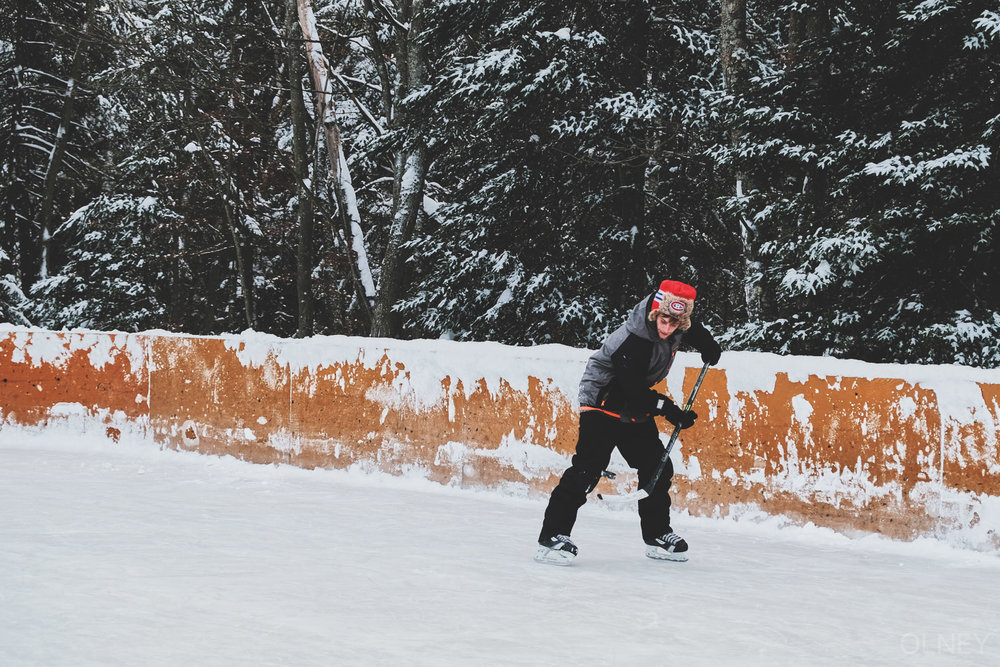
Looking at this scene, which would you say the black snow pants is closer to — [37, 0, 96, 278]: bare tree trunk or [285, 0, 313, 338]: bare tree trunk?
[285, 0, 313, 338]: bare tree trunk

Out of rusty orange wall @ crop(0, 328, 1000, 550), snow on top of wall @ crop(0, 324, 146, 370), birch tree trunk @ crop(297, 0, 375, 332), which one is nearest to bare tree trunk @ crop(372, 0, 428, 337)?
birch tree trunk @ crop(297, 0, 375, 332)

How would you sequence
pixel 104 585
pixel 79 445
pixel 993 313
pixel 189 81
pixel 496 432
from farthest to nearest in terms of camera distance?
pixel 189 81, pixel 993 313, pixel 79 445, pixel 496 432, pixel 104 585

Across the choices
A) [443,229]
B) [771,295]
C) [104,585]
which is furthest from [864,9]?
[104,585]

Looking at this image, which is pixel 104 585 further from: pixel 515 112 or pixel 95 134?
pixel 95 134

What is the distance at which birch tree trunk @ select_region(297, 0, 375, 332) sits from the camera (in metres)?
19.4

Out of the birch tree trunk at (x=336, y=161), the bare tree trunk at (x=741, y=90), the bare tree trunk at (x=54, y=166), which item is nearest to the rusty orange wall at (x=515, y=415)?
the bare tree trunk at (x=741, y=90)

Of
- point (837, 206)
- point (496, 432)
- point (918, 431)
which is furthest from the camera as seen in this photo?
point (837, 206)

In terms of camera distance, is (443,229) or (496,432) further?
(443,229)

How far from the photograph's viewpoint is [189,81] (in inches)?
824

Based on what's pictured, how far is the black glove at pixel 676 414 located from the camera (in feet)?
18.7

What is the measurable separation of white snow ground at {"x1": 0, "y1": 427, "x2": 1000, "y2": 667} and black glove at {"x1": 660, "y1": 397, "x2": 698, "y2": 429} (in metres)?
0.80

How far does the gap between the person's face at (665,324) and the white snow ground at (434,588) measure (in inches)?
49.9

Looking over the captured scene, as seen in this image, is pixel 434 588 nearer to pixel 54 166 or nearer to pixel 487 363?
pixel 487 363

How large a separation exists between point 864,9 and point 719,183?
4429mm
